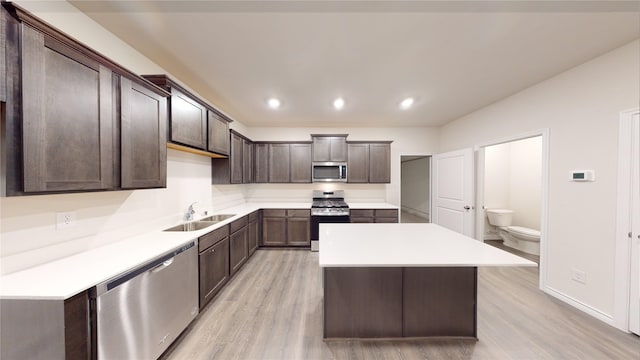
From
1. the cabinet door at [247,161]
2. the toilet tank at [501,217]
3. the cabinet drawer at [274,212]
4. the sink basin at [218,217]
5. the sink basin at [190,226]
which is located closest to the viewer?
the sink basin at [190,226]

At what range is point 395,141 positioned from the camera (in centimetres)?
486

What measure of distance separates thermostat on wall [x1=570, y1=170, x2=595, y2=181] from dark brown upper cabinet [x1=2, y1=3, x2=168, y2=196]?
14.2 ft

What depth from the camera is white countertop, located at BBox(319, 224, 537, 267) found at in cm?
142

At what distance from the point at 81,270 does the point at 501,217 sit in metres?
6.10

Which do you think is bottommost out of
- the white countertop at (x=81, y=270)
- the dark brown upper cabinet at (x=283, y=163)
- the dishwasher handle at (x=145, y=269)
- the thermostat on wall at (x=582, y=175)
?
the dishwasher handle at (x=145, y=269)

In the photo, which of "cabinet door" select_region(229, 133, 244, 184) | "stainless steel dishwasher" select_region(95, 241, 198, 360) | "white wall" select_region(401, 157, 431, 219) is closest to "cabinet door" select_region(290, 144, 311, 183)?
"cabinet door" select_region(229, 133, 244, 184)

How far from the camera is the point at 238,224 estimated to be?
3045 millimetres

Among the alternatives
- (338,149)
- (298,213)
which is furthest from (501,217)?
(298,213)

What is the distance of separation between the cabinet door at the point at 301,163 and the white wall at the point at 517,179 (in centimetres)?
408

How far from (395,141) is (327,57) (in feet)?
10.7

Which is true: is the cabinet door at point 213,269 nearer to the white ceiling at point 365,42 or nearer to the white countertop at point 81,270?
the white countertop at point 81,270

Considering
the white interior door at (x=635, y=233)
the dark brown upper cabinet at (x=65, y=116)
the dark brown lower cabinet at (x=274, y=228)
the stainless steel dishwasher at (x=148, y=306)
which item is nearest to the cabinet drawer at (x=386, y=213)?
the dark brown lower cabinet at (x=274, y=228)

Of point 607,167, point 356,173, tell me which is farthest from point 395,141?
point 607,167

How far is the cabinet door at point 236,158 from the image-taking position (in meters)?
3.44
